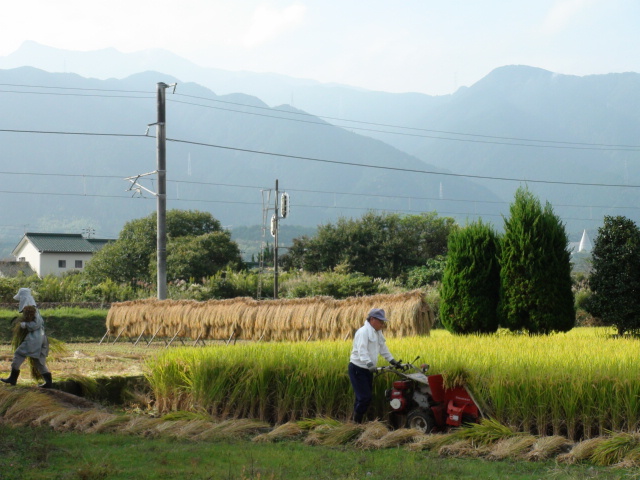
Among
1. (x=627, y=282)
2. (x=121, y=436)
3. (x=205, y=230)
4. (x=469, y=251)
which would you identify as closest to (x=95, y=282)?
(x=205, y=230)

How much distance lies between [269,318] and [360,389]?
9267 mm

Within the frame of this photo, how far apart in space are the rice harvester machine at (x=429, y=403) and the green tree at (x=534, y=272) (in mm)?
7258

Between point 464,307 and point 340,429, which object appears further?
point 464,307

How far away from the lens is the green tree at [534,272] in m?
15.6

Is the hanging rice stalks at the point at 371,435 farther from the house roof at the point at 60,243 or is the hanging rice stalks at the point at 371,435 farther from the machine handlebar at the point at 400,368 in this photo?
the house roof at the point at 60,243

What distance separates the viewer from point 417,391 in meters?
8.86

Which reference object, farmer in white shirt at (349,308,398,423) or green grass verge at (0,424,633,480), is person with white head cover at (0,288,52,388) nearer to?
green grass verge at (0,424,633,480)

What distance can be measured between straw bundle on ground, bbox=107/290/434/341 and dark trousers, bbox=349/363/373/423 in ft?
22.0

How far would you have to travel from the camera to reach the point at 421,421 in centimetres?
873

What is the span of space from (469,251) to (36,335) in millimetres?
8839

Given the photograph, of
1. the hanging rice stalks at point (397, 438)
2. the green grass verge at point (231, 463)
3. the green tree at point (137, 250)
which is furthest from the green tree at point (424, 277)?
the green grass verge at point (231, 463)

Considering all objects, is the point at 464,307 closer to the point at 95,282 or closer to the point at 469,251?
the point at 469,251

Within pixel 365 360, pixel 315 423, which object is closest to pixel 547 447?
pixel 365 360

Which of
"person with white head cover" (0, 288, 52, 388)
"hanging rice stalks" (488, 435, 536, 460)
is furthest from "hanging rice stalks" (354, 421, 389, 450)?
"person with white head cover" (0, 288, 52, 388)
